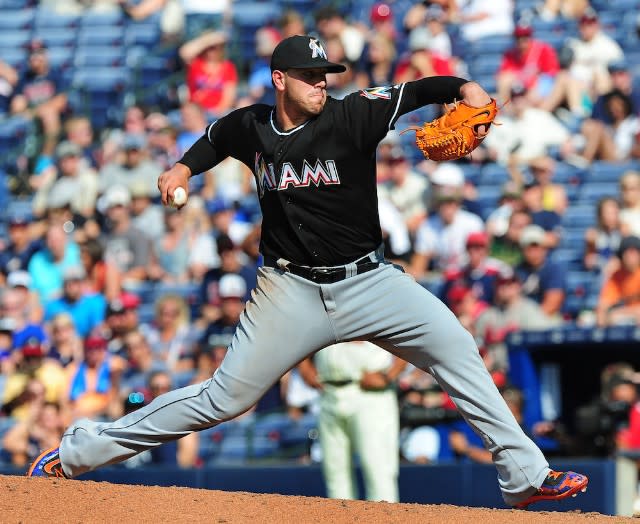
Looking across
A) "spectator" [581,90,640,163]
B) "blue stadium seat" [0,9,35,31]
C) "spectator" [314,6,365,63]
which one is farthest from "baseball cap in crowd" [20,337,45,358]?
"blue stadium seat" [0,9,35,31]

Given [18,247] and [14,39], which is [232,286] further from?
[14,39]

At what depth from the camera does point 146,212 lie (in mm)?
11539

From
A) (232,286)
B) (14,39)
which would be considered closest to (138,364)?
(232,286)

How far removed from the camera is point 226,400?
5020 millimetres

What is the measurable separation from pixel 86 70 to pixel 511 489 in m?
10.3

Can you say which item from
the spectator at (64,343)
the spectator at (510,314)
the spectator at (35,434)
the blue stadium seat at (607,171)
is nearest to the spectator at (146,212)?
the spectator at (64,343)

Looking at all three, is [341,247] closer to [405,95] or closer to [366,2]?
[405,95]

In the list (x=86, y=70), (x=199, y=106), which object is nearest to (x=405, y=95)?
(x=199, y=106)

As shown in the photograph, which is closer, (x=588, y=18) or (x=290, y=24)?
(x=588, y=18)

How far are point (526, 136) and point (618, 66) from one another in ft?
3.41

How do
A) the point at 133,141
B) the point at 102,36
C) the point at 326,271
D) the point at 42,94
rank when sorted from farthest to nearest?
the point at 102,36 → the point at 42,94 → the point at 133,141 → the point at 326,271

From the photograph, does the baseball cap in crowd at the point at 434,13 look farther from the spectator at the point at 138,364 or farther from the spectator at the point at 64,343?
the spectator at the point at 64,343

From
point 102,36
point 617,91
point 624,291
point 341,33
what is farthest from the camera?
point 102,36

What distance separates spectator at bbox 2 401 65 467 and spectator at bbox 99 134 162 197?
304 cm
